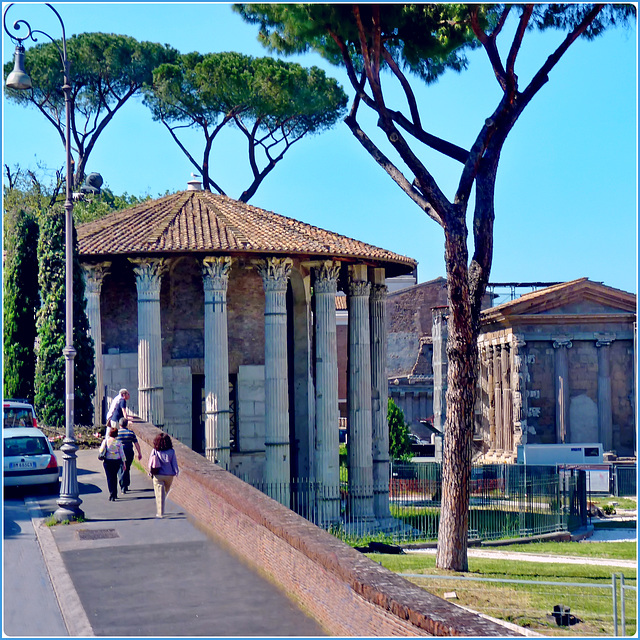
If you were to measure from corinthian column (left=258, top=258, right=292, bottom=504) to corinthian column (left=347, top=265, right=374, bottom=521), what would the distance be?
6.26 ft

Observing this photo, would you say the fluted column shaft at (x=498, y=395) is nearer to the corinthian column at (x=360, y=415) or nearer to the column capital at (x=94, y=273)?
the corinthian column at (x=360, y=415)

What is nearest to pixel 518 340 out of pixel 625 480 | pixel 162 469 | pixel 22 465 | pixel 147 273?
pixel 625 480

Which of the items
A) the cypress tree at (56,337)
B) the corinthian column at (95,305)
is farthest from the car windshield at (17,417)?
the corinthian column at (95,305)

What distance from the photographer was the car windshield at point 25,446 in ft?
52.9

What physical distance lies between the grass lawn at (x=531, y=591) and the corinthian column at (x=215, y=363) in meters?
6.09

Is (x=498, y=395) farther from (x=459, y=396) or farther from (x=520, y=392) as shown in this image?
(x=459, y=396)

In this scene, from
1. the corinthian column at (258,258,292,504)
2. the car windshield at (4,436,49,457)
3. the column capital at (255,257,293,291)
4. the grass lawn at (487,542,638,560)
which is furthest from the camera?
the column capital at (255,257,293,291)

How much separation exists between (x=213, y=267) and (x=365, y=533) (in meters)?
7.52

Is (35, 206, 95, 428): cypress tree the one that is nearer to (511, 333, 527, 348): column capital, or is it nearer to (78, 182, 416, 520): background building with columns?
(78, 182, 416, 520): background building with columns

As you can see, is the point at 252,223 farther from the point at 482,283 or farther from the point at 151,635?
the point at 151,635

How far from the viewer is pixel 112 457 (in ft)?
49.3

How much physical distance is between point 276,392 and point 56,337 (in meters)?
6.09

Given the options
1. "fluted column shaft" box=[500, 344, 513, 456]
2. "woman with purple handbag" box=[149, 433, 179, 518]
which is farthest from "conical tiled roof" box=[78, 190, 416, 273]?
"fluted column shaft" box=[500, 344, 513, 456]

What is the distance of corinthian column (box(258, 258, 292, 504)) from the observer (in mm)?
23266
